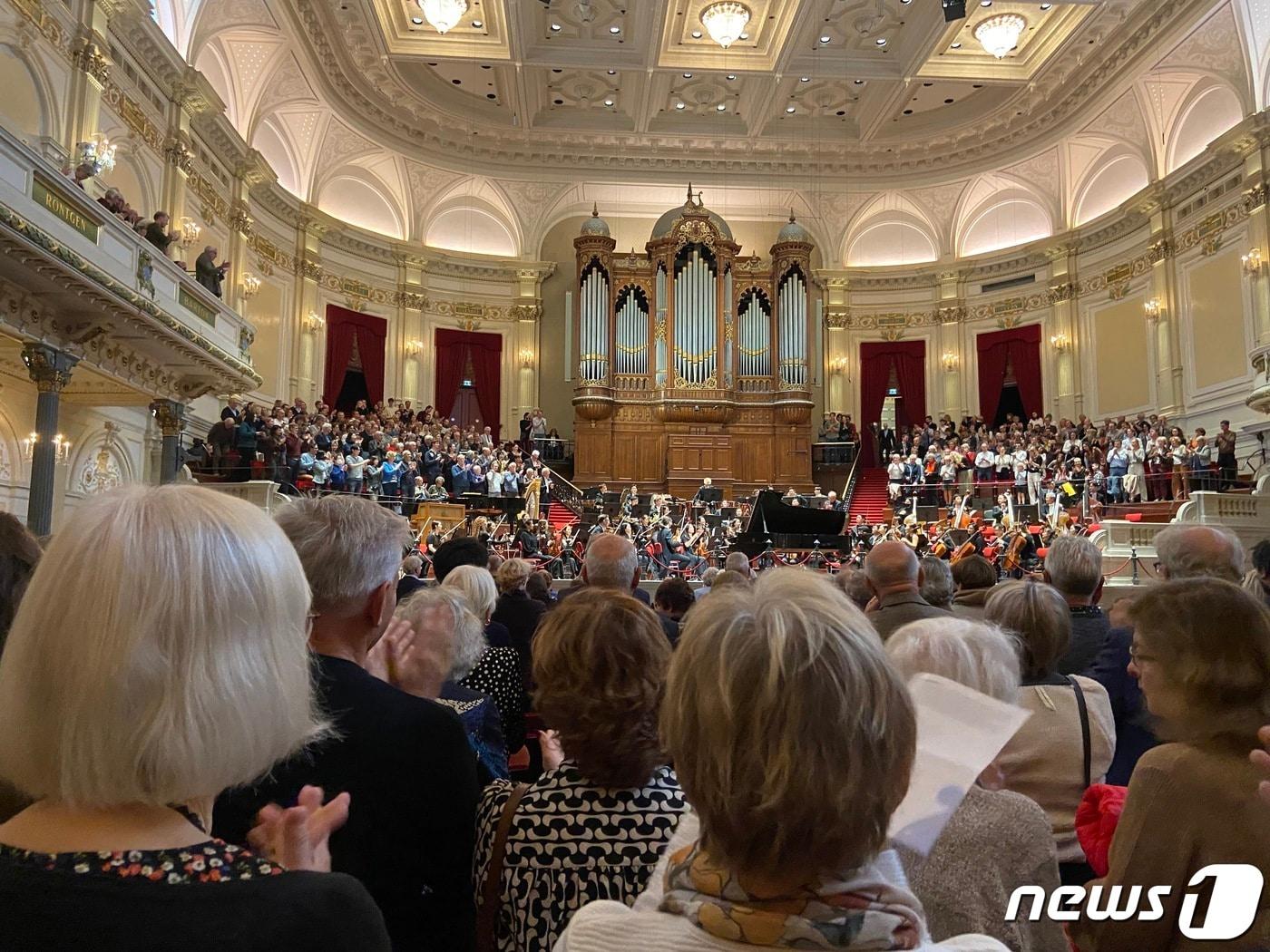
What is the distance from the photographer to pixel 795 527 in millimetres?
10984

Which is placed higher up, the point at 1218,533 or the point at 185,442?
the point at 185,442

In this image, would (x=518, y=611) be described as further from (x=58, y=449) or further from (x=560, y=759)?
(x=58, y=449)

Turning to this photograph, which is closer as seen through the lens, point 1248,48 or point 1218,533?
point 1218,533

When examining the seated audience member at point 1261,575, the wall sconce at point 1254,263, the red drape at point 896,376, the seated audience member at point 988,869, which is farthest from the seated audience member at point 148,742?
the red drape at point 896,376

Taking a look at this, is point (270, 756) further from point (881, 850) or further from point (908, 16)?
point (908, 16)

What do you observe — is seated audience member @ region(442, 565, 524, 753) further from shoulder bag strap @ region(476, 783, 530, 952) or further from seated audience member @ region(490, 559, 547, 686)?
shoulder bag strap @ region(476, 783, 530, 952)

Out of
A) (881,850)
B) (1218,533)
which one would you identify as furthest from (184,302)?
(881,850)

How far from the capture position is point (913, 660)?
1.65 m

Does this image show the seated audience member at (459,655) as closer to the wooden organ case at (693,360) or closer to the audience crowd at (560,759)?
the audience crowd at (560,759)

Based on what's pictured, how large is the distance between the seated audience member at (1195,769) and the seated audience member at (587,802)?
75 centimetres

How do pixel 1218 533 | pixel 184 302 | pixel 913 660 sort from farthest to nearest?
pixel 184 302 < pixel 1218 533 < pixel 913 660

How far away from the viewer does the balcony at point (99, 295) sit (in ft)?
24.5

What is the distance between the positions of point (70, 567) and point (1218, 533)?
354cm

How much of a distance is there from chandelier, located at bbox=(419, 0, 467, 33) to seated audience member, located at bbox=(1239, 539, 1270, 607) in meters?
15.1
